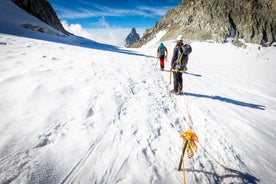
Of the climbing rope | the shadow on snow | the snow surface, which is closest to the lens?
the climbing rope

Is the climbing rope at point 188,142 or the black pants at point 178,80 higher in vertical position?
the black pants at point 178,80

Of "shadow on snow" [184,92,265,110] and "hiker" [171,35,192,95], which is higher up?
"hiker" [171,35,192,95]

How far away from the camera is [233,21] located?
4231 cm

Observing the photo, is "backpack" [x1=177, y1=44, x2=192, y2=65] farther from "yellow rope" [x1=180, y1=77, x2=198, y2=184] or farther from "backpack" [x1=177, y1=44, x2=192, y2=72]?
"yellow rope" [x1=180, y1=77, x2=198, y2=184]

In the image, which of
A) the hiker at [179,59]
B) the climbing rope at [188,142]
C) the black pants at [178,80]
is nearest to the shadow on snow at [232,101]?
the black pants at [178,80]

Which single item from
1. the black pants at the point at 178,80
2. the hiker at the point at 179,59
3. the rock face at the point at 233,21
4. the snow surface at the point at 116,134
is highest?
the rock face at the point at 233,21

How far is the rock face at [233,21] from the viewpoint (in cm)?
3852

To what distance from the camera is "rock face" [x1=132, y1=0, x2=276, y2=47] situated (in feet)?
126

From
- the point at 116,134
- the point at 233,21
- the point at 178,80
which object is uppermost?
the point at 233,21

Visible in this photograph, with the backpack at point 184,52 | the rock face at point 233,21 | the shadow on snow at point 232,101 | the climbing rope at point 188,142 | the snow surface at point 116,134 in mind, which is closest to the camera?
the climbing rope at point 188,142

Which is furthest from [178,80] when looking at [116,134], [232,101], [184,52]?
[116,134]

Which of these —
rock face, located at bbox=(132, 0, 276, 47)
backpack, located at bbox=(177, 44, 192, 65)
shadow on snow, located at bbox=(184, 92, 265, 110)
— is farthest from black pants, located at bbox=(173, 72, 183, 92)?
rock face, located at bbox=(132, 0, 276, 47)

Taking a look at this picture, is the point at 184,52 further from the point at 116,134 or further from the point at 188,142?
the point at 116,134

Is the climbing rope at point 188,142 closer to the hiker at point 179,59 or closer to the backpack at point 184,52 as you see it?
the hiker at point 179,59
